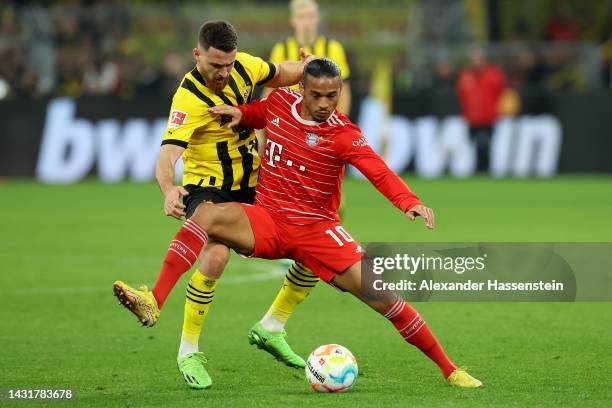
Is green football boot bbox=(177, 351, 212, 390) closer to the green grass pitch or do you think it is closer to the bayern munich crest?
the green grass pitch

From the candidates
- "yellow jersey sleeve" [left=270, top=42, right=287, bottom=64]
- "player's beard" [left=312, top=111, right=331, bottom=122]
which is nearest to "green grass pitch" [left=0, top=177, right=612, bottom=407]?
"player's beard" [left=312, top=111, right=331, bottom=122]

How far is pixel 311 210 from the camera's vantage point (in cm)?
699

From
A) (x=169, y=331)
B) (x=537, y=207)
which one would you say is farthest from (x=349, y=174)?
(x=169, y=331)

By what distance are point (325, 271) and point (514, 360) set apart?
1.53m

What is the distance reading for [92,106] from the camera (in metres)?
23.0

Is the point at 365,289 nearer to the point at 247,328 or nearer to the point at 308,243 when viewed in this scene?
the point at 308,243

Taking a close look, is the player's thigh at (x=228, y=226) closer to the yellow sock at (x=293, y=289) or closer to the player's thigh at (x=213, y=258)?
the player's thigh at (x=213, y=258)

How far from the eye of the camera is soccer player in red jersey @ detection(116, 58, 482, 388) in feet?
22.0

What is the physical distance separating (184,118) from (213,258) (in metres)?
0.89

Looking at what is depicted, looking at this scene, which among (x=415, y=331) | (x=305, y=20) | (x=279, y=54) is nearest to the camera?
(x=415, y=331)

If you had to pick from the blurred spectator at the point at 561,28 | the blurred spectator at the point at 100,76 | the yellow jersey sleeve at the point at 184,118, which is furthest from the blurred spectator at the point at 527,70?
the yellow jersey sleeve at the point at 184,118

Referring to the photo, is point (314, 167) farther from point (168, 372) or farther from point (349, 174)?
point (349, 174)

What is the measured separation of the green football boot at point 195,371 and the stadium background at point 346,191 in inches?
4.2

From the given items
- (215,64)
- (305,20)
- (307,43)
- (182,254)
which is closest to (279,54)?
(307,43)
